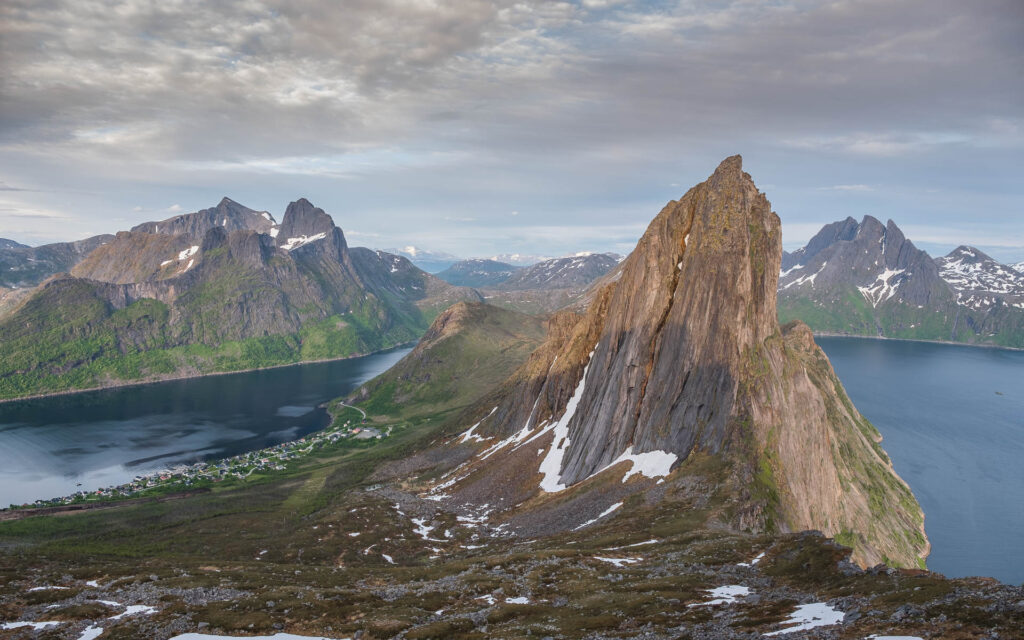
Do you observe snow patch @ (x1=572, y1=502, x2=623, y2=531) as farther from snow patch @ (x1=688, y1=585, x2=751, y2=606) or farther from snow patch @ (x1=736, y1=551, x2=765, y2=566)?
snow patch @ (x1=688, y1=585, x2=751, y2=606)

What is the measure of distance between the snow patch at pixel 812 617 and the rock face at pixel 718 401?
112 feet

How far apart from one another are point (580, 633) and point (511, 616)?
7.19 metres

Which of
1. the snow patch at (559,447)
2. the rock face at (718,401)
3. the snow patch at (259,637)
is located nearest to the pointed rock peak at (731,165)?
the rock face at (718,401)

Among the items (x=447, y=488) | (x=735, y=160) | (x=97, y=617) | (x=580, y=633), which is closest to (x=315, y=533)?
(x=447, y=488)

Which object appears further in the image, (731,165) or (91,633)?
(731,165)

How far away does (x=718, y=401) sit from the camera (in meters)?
80.8

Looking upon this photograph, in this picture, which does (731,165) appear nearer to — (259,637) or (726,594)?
(726,594)

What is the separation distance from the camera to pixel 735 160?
95.8 m

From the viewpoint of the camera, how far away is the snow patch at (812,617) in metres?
27.3

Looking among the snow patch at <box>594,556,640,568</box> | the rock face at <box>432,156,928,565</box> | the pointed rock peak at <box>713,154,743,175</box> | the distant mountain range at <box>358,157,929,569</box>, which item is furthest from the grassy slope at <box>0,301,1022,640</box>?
the pointed rock peak at <box>713,154,743,175</box>

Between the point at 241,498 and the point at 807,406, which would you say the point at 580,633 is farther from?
the point at 241,498

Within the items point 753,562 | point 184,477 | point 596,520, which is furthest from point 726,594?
point 184,477

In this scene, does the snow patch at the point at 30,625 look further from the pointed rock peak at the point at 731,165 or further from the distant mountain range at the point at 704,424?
the pointed rock peak at the point at 731,165

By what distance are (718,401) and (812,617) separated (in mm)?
53739
